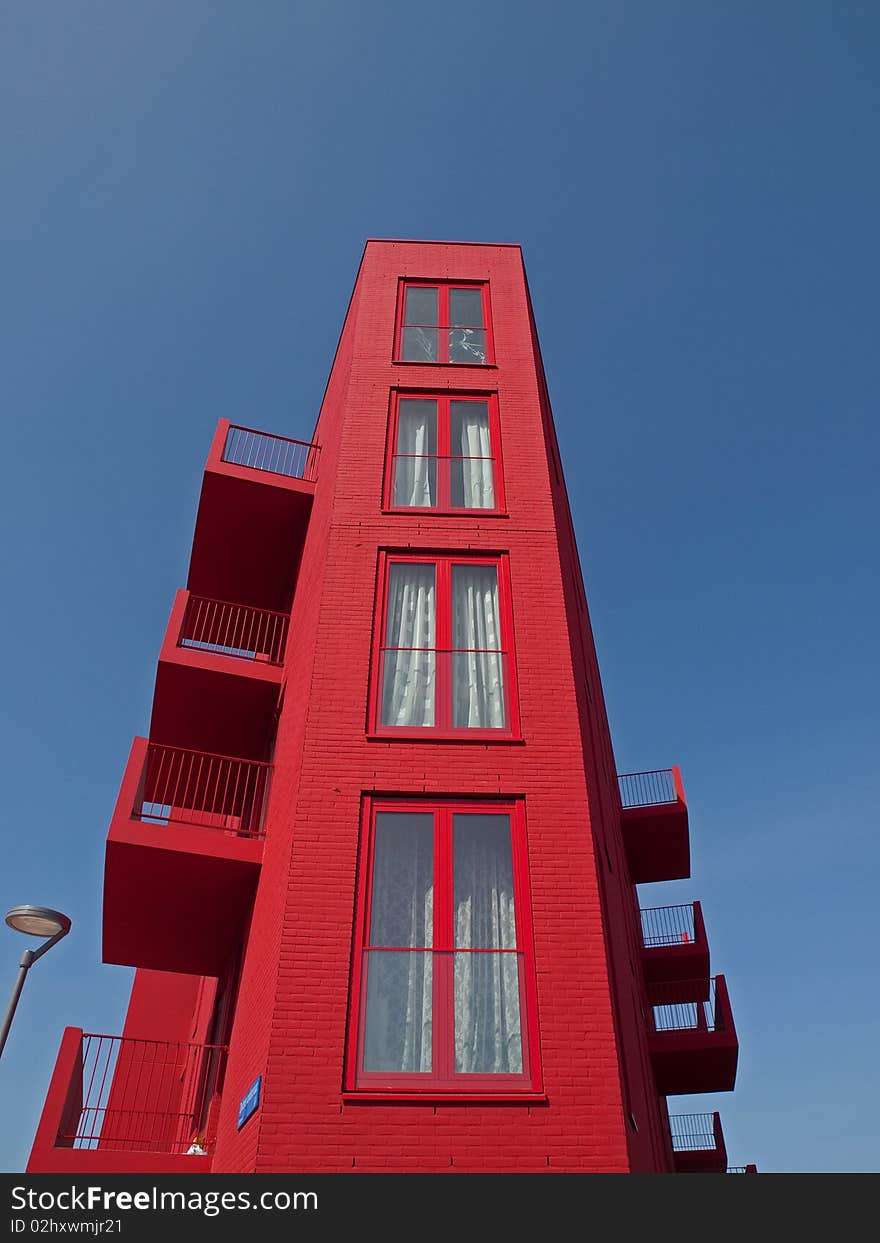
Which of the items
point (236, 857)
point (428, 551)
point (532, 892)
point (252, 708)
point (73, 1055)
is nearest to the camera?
point (532, 892)

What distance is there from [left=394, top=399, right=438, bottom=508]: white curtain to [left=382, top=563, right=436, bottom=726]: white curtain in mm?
1424

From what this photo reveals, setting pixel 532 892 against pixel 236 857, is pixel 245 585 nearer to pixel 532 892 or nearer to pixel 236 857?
pixel 236 857

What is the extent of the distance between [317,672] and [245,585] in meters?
7.02

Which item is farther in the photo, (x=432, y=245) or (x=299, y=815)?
(x=432, y=245)

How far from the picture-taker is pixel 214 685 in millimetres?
13703

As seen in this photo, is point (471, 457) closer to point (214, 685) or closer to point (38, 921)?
point (214, 685)

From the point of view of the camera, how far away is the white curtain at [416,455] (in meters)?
12.9

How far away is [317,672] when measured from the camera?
10516 millimetres

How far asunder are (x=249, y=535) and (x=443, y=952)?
9.16 m

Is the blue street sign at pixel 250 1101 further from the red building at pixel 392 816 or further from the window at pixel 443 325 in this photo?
the window at pixel 443 325

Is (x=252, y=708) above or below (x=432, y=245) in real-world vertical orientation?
below
